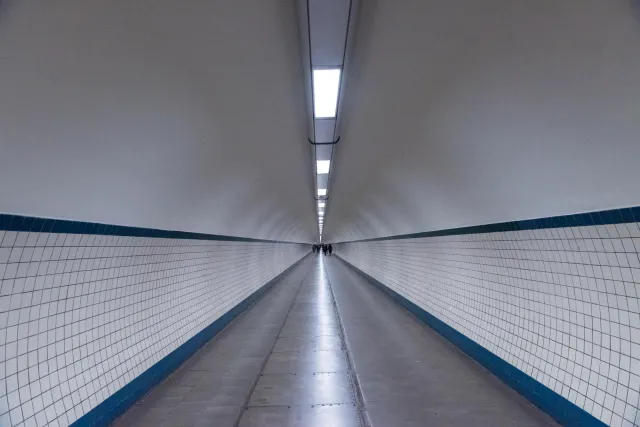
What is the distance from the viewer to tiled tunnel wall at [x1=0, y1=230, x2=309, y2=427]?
8.63ft

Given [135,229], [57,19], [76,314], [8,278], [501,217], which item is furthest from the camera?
[501,217]

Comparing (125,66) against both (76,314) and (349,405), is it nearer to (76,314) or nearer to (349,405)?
(76,314)

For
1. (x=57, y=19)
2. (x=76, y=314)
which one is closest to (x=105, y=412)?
(x=76, y=314)

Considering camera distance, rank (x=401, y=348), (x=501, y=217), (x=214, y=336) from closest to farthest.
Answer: (x=501, y=217), (x=401, y=348), (x=214, y=336)

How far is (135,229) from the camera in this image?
13.1ft

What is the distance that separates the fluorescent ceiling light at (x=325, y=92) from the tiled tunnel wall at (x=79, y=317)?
2.68m

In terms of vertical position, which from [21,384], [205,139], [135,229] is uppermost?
[205,139]

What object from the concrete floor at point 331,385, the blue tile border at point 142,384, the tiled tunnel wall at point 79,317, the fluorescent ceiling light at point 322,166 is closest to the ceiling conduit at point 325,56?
the fluorescent ceiling light at point 322,166

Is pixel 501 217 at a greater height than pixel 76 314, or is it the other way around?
pixel 501 217

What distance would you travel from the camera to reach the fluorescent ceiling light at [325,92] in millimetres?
3330

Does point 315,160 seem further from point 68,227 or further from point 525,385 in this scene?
point 525,385

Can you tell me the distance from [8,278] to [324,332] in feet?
17.8

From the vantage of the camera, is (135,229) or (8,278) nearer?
(8,278)

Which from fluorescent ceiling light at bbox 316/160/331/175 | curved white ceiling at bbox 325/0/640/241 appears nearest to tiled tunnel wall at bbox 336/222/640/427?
curved white ceiling at bbox 325/0/640/241
